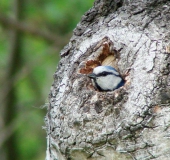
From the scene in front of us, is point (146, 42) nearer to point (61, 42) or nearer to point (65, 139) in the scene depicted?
point (65, 139)

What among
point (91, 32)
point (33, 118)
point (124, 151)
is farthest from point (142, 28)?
point (33, 118)

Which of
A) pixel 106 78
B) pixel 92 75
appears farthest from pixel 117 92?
pixel 106 78

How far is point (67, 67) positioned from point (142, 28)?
0.50m

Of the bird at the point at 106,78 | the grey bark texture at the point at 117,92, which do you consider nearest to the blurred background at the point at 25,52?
the bird at the point at 106,78

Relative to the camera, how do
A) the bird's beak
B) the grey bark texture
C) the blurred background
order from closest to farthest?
1. the grey bark texture
2. the bird's beak
3. the blurred background

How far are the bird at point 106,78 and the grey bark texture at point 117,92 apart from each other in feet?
0.13

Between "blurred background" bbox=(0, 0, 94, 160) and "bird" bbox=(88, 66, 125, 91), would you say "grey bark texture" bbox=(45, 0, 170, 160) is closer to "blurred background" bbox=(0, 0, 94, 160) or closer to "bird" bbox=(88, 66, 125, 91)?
"bird" bbox=(88, 66, 125, 91)

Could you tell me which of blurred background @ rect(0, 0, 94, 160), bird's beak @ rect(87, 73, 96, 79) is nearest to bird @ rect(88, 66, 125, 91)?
bird's beak @ rect(87, 73, 96, 79)

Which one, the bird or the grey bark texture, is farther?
the bird

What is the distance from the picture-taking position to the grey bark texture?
227 cm

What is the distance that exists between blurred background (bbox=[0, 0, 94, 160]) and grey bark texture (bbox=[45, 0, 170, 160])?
6.47ft

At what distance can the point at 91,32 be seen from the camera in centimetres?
270

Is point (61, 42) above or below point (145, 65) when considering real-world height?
above

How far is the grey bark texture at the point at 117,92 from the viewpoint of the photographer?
89.5 inches
